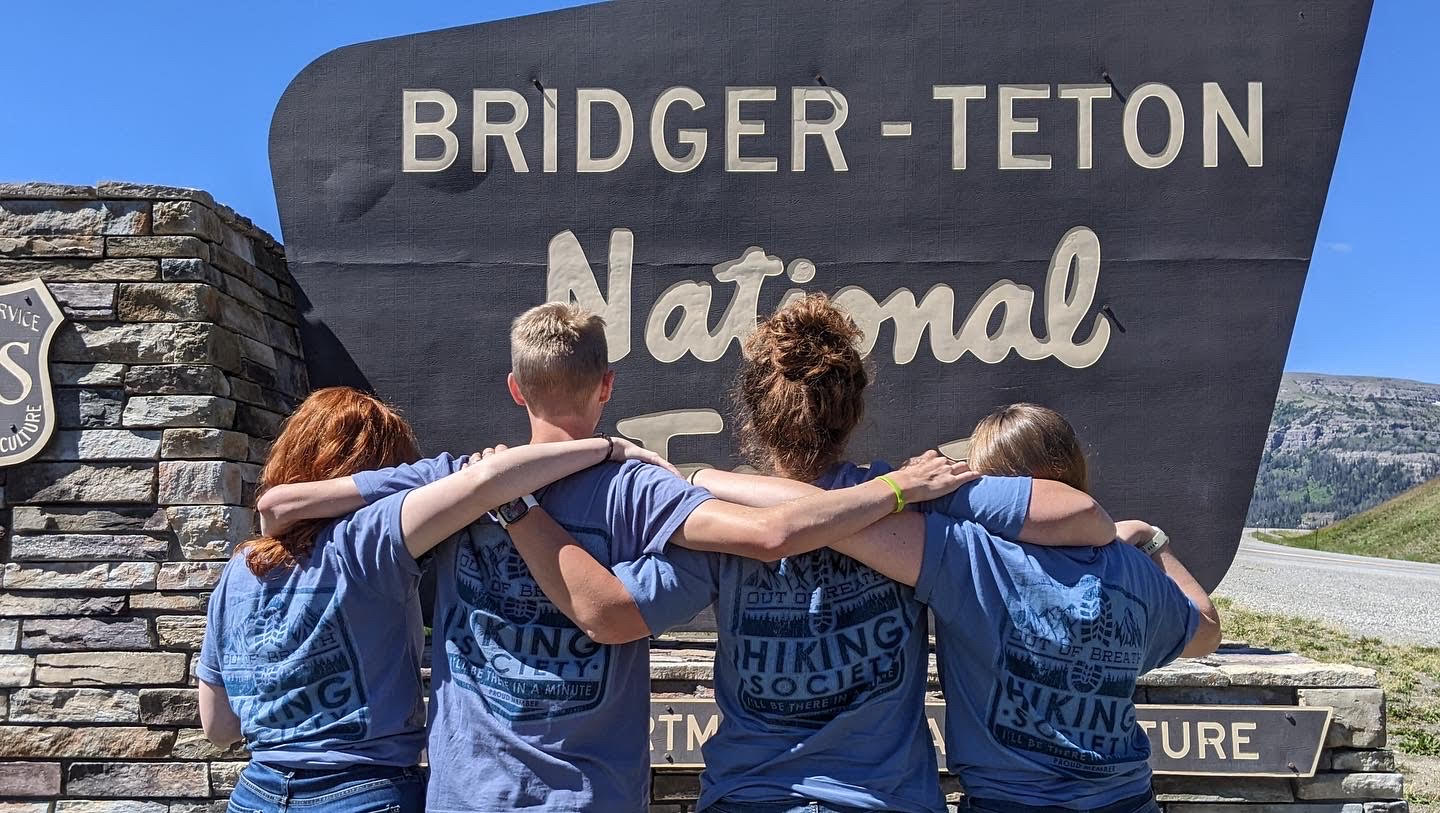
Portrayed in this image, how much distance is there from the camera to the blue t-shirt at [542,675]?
2033 mm

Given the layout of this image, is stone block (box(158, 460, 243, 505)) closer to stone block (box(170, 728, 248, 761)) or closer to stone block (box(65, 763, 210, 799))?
stone block (box(170, 728, 248, 761))

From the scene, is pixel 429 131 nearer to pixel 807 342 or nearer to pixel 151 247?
pixel 151 247

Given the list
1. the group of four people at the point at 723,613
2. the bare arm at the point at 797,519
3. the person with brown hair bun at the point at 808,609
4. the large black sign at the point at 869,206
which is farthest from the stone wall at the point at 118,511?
the bare arm at the point at 797,519

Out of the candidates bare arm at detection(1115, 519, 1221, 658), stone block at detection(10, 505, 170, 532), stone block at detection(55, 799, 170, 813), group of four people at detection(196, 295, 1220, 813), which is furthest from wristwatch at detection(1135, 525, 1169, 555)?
stone block at detection(55, 799, 170, 813)

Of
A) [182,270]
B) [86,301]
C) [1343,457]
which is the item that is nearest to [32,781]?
[86,301]

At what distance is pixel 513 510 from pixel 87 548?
2.60 meters

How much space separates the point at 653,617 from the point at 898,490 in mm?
517

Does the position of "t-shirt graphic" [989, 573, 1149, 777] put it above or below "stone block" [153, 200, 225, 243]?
below

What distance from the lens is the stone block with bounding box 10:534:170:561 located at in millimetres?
3867

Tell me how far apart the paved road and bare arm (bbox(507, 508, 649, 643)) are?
45.8 ft

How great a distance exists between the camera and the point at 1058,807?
2.01 meters

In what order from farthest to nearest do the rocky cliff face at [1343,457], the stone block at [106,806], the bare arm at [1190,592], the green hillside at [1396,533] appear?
the rocky cliff face at [1343,457] → the green hillside at [1396,533] → the stone block at [106,806] → the bare arm at [1190,592]

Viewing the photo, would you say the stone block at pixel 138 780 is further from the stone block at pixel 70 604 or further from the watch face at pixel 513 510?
the watch face at pixel 513 510

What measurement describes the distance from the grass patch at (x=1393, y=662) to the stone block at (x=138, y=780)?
20.0ft
